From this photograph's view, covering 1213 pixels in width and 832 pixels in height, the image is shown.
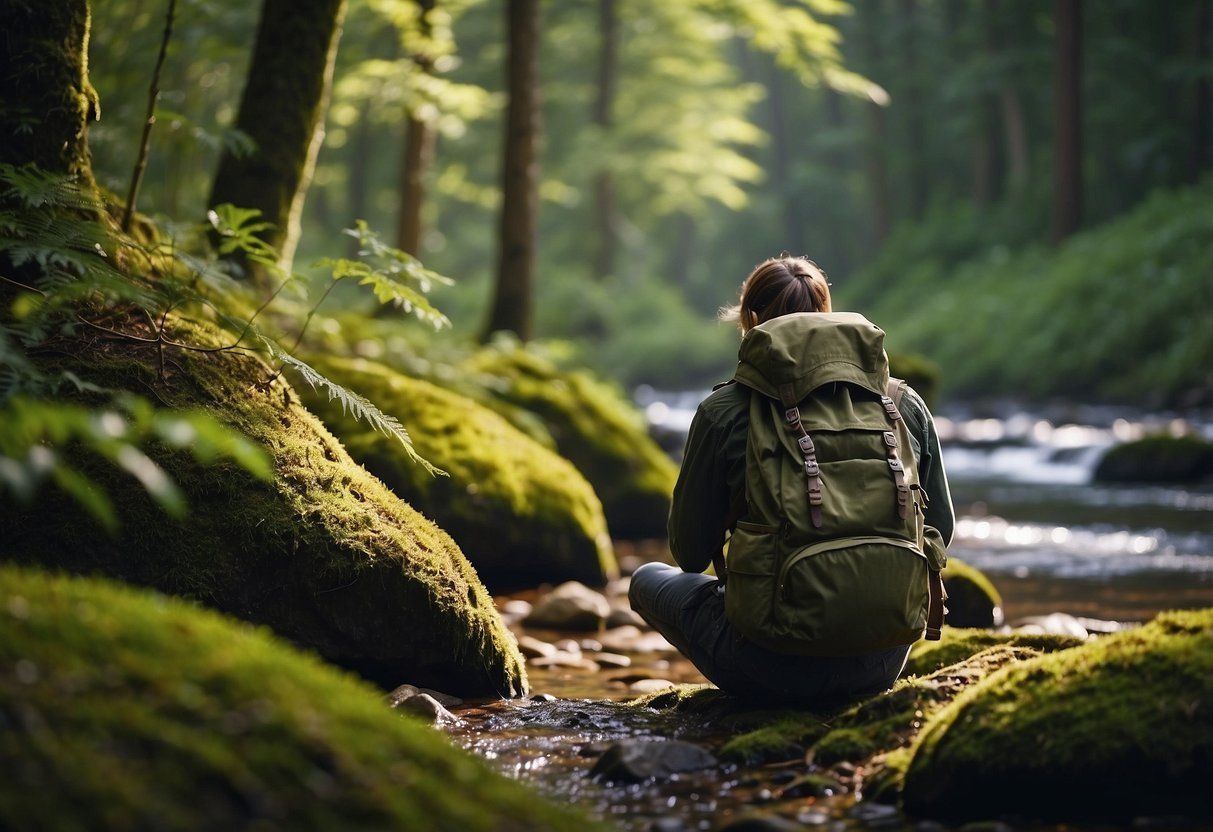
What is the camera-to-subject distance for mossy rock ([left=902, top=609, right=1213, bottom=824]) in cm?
287

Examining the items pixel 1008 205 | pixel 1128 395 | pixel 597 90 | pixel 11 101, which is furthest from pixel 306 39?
pixel 1008 205

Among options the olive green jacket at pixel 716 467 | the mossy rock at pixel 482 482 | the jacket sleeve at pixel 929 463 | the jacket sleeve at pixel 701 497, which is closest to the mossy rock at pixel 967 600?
the mossy rock at pixel 482 482

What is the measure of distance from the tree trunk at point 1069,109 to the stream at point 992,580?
9.64 metres

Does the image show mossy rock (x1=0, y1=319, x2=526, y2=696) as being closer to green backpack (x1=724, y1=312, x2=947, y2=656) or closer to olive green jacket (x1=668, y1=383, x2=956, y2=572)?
olive green jacket (x1=668, y1=383, x2=956, y2=572)

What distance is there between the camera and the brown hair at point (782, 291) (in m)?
4.02

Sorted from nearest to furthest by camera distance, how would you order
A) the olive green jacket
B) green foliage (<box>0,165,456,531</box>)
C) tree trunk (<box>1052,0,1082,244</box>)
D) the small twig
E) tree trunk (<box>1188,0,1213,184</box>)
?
1. green foliage (<box>0,165,456,531</box>)
2. the olive green jacket
3. the small twig
4. tree trunk (<box>1052,0,1082,244</box>)
5. tree trunk (<box>1188,0,1213,184</box>)

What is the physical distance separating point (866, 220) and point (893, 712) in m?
47.0

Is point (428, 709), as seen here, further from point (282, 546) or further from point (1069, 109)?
point (1069, 109)

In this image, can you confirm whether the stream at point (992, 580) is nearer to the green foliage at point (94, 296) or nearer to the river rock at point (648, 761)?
the river rock at point (648, 761)

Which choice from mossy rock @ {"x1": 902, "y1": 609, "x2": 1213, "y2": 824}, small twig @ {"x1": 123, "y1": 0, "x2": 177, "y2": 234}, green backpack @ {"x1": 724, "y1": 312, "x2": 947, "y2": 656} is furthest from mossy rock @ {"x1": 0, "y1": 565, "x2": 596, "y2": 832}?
small twig @ {"x1": 123, "y1": 0, "x2": 177, "y2": 234}

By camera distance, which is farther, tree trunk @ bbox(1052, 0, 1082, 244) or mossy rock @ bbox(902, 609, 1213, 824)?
tree trunk @ bbox(1052, 0, 1082, 244)

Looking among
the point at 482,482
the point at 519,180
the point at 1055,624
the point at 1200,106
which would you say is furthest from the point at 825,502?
the point at 1200,106

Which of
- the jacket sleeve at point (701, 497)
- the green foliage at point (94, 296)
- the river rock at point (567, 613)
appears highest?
the green foliage at point (94, 296)

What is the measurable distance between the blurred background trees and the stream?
12.0ft
